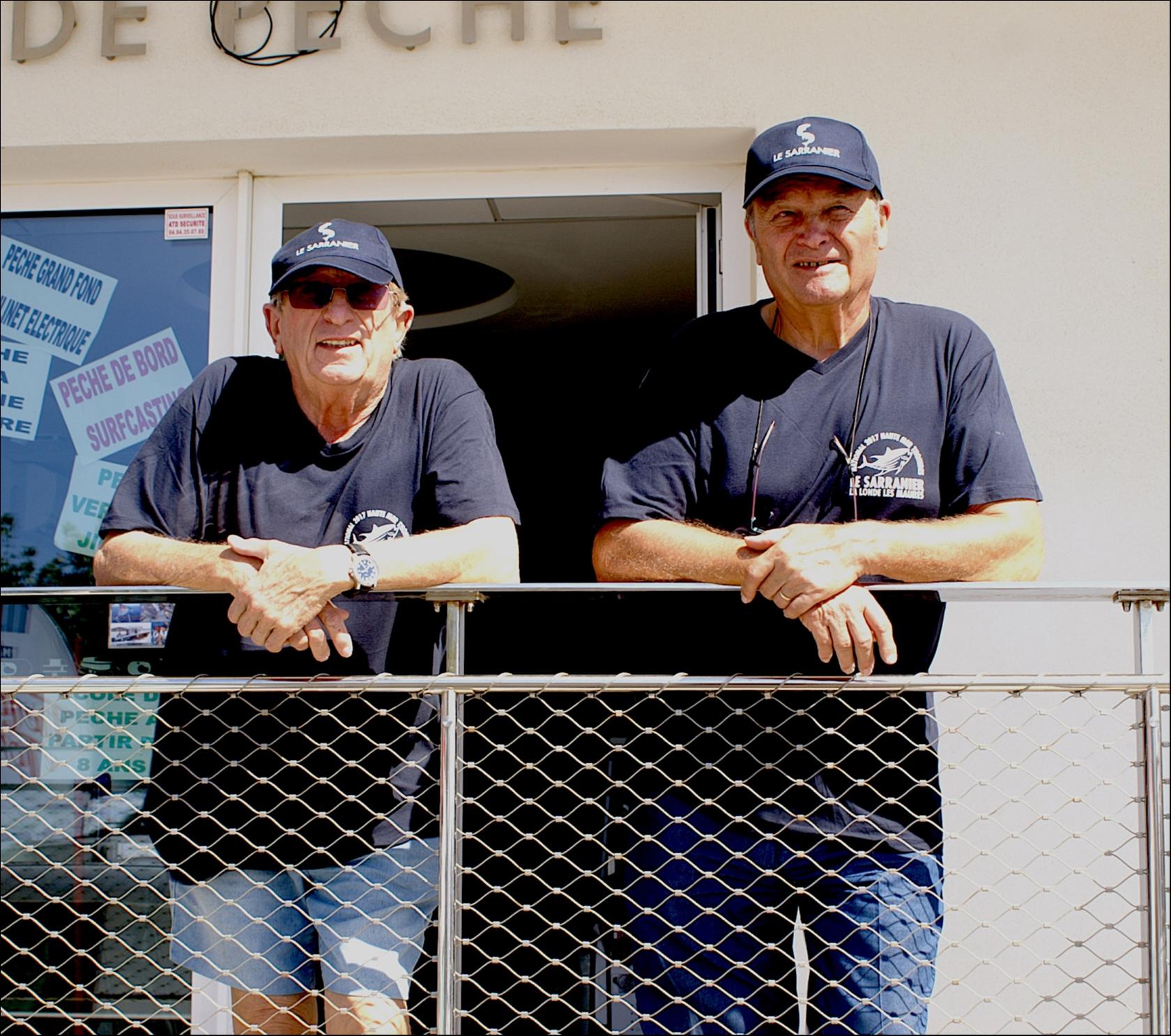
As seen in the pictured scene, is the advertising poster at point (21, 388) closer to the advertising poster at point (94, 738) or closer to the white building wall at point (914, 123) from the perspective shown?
the white building wall at point (914, 123)

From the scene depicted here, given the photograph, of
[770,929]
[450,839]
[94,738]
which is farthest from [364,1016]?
[94,738]

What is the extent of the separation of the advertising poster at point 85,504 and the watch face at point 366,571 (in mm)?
1840

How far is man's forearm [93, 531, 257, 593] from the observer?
2.11m

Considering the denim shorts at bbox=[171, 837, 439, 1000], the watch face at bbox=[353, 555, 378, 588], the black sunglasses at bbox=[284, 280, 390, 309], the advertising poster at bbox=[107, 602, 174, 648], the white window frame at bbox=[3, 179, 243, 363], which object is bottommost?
the denim shorts at bbox=[171, 837, 439, 1000]

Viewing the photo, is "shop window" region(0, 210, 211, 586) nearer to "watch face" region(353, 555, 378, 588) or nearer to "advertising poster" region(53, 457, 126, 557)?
"advertising poster" region(53, 457, 126, 557)

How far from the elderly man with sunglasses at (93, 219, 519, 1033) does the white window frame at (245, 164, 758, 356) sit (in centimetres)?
117

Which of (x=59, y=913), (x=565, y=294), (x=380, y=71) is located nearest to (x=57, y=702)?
(x=59, y=913)

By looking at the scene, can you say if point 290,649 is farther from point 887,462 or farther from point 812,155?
point 812,155

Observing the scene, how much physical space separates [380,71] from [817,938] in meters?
2.48

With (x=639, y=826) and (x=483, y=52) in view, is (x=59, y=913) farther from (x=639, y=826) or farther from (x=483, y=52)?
(x=483, y=52)

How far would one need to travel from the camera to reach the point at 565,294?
5.52 meters

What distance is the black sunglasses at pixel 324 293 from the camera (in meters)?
2.40

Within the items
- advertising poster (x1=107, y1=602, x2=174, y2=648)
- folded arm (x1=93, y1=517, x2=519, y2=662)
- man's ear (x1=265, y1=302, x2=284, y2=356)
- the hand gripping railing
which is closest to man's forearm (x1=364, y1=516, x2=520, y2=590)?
folded arm (x1=93, y1=517, x2=519, y2=662)

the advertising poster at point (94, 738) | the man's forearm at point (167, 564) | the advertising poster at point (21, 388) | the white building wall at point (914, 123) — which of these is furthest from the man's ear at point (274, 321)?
the advertising poster at point (21, 388)
